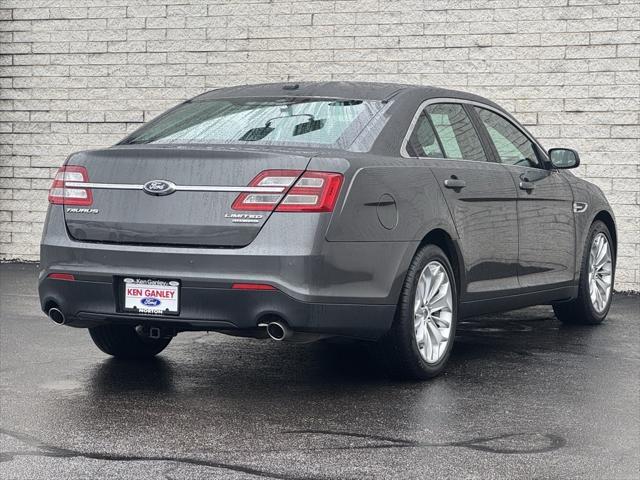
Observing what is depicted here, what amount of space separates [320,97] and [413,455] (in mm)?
2478

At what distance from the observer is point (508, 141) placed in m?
7.86

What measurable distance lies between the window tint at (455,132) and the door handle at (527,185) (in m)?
0.39

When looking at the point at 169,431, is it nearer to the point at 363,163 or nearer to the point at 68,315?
the point at 68,315

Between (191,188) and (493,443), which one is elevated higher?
(191,188)

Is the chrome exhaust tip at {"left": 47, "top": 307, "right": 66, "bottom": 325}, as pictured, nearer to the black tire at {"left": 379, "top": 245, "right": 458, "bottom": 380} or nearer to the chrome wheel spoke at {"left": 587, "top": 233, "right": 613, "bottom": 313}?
the black tire at {"left": 379, "top": 245, "right": 458, "bottom": 380}

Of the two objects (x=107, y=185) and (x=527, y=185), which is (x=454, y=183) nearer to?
(x=527, y=185)

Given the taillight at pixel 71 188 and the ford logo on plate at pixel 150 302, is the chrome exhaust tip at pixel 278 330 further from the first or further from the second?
the taillight at pixel 71 188

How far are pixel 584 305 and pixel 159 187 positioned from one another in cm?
400

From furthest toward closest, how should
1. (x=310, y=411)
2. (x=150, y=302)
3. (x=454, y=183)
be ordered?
(x=454, y=183)
(x=150, y=302)
(x=310, y=411)

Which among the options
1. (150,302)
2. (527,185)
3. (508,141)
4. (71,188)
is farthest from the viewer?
(508,141)

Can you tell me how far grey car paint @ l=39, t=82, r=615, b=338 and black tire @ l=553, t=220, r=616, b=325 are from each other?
2.22 metres

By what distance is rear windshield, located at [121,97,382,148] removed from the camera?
6.17m

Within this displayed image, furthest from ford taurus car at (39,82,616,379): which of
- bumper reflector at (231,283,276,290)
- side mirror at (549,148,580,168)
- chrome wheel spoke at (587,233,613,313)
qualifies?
chrome wheel spoke at (587,233,613,313)

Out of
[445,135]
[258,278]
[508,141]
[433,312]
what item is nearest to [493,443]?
[258,278]
